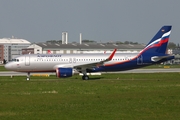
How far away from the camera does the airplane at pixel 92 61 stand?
165 ft

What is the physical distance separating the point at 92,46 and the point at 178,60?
1190 inches

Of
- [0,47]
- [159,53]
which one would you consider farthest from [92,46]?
[159,53]

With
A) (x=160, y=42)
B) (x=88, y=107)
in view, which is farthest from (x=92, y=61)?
(x=88, y=107)

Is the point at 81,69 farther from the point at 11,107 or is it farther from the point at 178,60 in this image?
the point at 178,60

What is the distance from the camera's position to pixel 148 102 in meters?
24.0

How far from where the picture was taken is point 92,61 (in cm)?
5200

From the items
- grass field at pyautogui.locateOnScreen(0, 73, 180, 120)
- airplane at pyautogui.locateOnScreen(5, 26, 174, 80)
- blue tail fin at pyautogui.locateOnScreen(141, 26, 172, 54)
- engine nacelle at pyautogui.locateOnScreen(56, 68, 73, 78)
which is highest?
blue tail fin at pyautogui.locateOnScreen(141, 26, 172, 54)

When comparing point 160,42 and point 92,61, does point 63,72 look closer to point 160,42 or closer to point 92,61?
point 92,61

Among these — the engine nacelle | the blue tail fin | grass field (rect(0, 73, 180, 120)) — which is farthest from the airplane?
grass field (rect(0, 73, 180, 120))

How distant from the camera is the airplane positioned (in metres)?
50.4

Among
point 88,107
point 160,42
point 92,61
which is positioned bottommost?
point 88,107

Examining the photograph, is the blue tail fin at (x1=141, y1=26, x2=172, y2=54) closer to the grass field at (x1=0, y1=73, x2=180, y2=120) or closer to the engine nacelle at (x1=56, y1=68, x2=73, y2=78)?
the engine nacelle at (x1=56, y1=68, x2=73, y2=78)

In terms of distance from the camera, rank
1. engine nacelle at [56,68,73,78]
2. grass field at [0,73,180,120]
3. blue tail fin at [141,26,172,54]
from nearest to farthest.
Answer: grass field at [0,73,180,120], engine nacelle at [56,68,73,78], blue tail fin at [141,26,172,54]

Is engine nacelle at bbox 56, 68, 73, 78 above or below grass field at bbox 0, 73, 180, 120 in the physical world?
above
